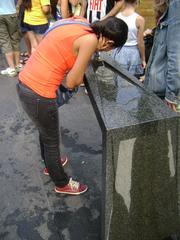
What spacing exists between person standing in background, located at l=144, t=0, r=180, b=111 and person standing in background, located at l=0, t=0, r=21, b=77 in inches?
131

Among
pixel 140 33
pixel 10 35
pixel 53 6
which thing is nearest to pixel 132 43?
pixel 140 33

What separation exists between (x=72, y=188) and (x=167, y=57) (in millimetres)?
1460

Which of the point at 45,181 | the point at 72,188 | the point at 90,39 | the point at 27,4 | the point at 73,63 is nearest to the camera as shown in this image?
the point at 90,39

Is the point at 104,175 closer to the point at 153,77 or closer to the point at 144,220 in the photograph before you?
the point at 144,220

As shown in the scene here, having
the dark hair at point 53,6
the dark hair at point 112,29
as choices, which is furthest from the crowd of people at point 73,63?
the dark hair at point 53,6

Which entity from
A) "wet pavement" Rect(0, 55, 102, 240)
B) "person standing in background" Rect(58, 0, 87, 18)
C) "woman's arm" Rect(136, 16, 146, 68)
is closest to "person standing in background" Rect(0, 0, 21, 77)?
"person standing in background" Rect(58, 0, 87, 18)

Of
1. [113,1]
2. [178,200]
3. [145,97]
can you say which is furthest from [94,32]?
[113,1]

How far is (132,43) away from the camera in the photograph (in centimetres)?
436

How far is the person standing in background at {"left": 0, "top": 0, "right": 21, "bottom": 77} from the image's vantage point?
213 inches

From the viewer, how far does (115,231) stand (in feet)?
7.66

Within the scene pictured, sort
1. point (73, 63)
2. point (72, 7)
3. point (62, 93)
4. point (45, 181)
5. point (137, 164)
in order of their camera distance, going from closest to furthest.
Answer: point (137, 164) < point (73, 63) < point (62, 93) < point (45, 181) < point (72, 7)

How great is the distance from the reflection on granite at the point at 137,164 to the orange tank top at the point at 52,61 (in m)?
0.30

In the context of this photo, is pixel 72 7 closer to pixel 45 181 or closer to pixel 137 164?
pixel 45 181

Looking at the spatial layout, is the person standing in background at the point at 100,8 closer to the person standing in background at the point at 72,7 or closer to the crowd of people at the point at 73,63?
the person standing in background at the point at 72,7
